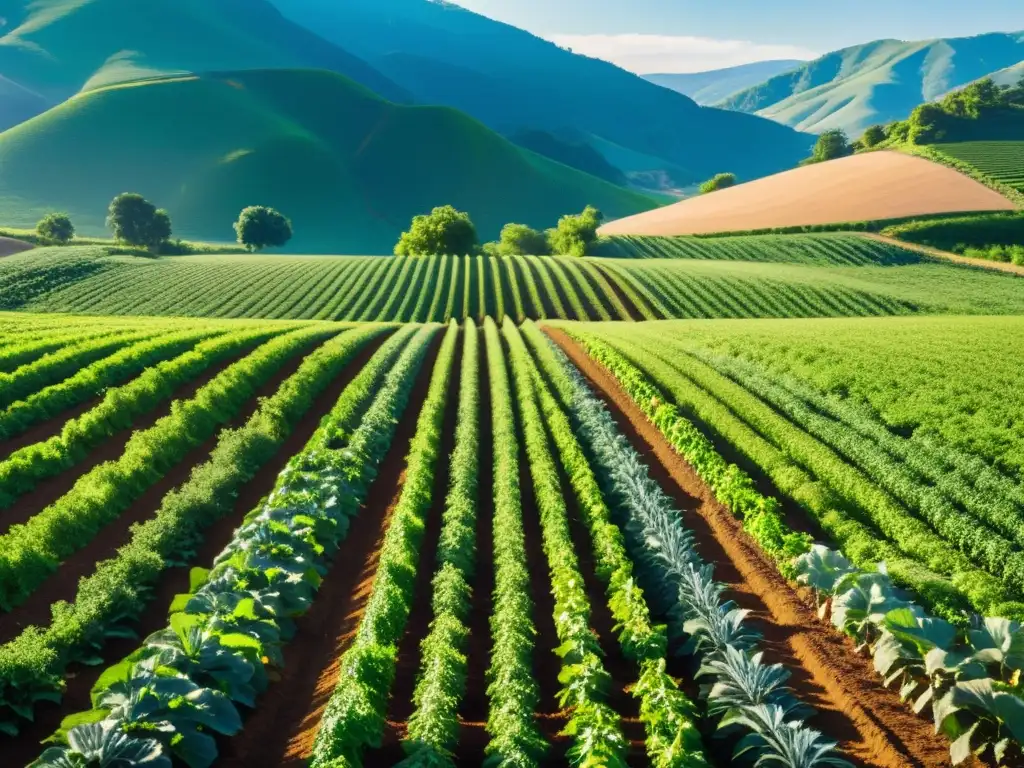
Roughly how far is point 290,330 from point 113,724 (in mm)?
31787

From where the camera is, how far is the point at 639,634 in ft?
34.5

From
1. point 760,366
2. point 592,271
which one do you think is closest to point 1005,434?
point 760,366

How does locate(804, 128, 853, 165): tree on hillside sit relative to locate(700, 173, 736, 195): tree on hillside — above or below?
above

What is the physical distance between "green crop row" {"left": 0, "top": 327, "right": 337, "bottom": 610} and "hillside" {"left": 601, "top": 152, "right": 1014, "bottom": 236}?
79.1m

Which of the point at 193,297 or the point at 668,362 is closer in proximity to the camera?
the point at 668,362

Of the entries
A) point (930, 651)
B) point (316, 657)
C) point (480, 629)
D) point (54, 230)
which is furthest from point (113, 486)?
point (54, 230)

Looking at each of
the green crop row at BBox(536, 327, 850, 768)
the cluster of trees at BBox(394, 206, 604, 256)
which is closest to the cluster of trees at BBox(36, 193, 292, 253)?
the cluster of trees at BBox(394, 206, 604, 256)

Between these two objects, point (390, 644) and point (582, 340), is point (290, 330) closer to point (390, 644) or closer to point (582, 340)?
point (582, 340)

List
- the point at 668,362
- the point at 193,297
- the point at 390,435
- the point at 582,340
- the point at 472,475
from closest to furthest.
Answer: the point at 472,475, the point at 390,435, the point at 668,362, the point at 582,340, the point at 193,297

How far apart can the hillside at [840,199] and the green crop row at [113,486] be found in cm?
7912

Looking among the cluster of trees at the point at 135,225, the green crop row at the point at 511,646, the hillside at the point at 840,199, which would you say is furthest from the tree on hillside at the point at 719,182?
the green crop row at the point at 511,646

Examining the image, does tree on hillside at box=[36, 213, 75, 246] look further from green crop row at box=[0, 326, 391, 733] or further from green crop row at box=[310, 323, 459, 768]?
green crop row at box=[310, 323, 459, 768]

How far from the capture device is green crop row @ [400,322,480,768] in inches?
329

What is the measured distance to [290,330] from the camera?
37.5 m
